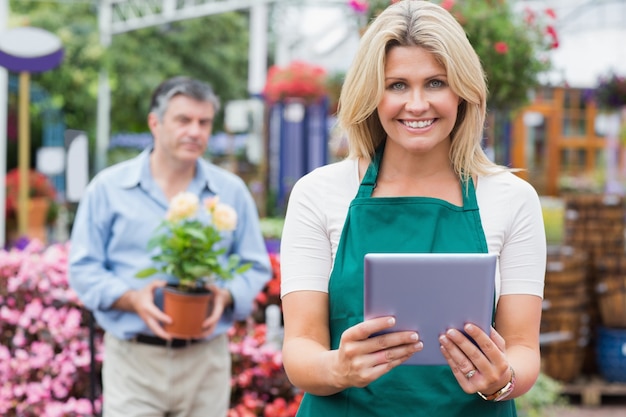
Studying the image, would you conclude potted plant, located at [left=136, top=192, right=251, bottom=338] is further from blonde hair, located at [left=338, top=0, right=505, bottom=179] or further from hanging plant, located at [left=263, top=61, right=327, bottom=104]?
hanging plant, located at [left=263, top=61, right=327, bottom=104]

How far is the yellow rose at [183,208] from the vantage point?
3.27 meters

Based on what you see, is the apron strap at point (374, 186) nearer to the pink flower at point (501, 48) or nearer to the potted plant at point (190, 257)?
the potted plant at point (190, 257)

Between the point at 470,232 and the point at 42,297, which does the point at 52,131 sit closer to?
the point at 42,297

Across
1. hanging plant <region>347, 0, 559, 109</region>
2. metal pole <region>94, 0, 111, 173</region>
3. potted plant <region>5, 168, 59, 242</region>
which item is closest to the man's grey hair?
Answer: hanging plant <region>347, 0, 559, 109</region>

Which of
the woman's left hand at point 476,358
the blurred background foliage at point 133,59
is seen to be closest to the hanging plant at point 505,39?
the woman's left hand at point 476,358

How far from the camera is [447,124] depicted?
186 cm

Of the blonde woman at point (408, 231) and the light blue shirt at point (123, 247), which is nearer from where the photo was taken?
the blonde woman at point (408, 231)

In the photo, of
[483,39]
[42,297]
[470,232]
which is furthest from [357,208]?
[483,39]

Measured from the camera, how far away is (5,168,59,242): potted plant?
1214 cm

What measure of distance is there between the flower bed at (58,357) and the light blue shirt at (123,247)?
93cm

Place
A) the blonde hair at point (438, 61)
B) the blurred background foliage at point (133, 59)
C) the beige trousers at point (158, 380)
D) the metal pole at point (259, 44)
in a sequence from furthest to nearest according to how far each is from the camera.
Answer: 1. the blurred background foliage at point (133, 59)
2. the metal pole at point (259, 44)
3. the beige trousers at point (158, 380)
4. the blonde hair at point (438, 61)

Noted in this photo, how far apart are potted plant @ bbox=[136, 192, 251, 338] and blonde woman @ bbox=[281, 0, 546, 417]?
1.35 metres

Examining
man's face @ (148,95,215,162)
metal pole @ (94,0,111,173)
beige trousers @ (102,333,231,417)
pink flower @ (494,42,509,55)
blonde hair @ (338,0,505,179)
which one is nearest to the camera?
blonde hair @ (338,0,505,179)

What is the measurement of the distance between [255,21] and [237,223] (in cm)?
Result: 1275
